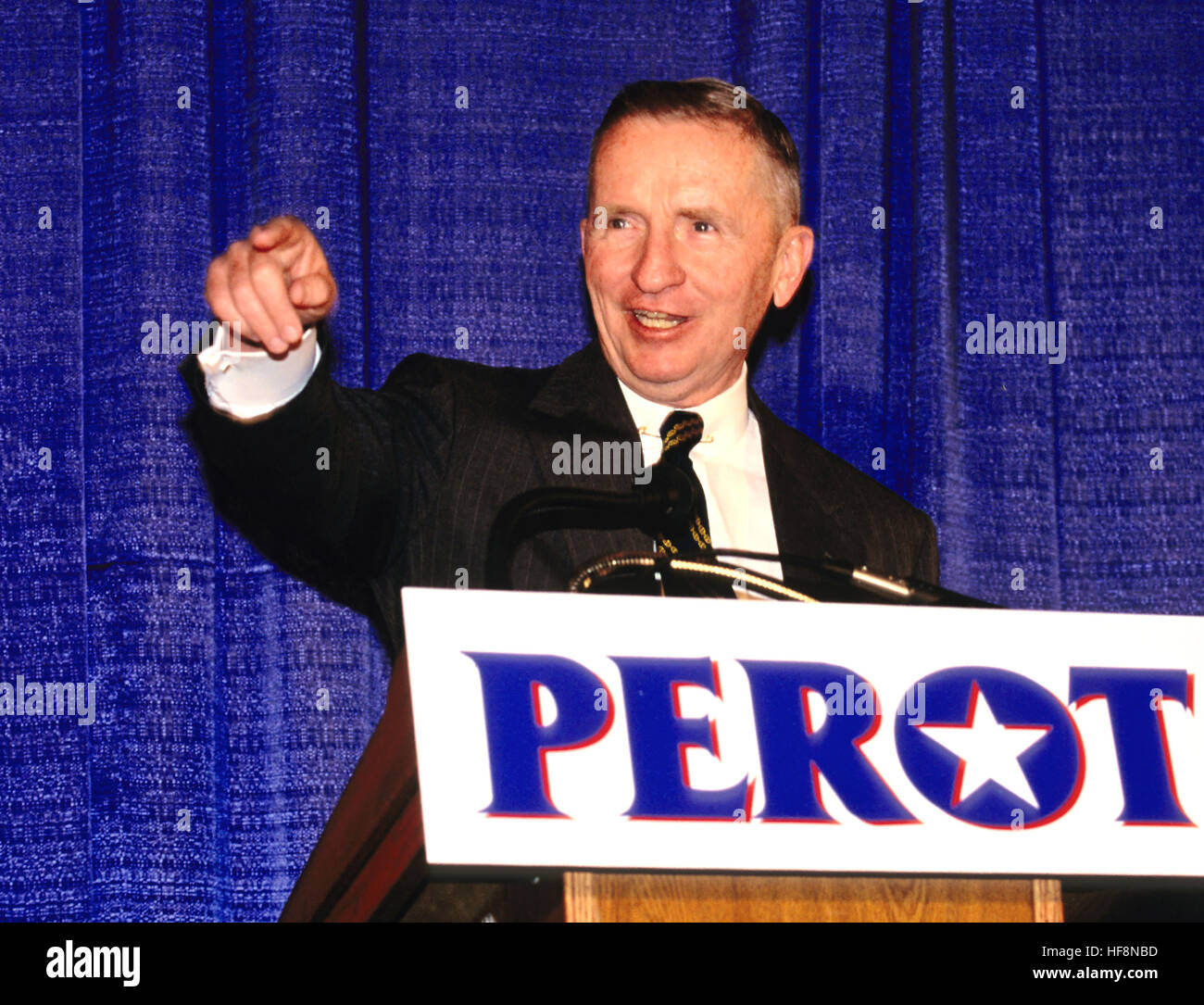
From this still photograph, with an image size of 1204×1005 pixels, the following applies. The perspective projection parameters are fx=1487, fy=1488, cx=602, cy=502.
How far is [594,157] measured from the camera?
1887 mm

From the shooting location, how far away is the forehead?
1815 mm

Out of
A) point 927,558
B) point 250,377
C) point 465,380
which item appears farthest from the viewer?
point 927,558

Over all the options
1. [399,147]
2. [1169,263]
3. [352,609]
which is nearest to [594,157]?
[399,147]

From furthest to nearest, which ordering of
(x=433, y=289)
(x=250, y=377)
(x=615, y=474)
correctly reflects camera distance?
(x=433, y=289), (x=615, y=474), (x=250, y=377)

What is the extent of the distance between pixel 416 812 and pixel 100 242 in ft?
4.61

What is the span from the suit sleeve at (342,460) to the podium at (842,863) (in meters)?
0.39

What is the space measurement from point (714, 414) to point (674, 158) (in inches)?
12.9

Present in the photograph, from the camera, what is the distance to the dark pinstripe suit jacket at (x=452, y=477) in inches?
55.0

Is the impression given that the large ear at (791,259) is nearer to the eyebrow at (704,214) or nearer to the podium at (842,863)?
the eyebrow at (704,214)

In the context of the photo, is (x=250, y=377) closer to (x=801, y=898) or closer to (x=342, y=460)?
(x=342, y=460)

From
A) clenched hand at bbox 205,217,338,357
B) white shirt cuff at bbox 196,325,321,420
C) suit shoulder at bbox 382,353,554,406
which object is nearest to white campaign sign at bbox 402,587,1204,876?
clenched hand at bbox 205,217,338,357

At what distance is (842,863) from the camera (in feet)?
3.03

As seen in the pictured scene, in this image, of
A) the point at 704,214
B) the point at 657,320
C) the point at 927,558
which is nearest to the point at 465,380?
the point at 657,320
